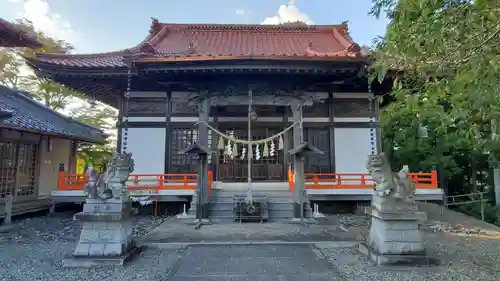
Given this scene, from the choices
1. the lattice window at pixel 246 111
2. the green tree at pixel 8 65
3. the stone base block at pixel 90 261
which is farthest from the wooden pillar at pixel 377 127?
the green tree at pixel 8 65

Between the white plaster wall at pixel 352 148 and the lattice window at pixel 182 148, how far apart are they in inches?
183

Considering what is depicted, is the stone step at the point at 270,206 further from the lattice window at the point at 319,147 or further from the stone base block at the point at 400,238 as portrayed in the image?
the stone base block at the point at 400,238

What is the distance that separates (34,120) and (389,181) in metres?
11.2

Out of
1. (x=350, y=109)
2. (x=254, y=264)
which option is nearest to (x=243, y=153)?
(x=350, y=109)

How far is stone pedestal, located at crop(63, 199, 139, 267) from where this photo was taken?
4707 millimetres

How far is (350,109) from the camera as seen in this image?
1068 centimetres

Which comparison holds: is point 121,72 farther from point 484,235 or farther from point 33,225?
point 484,235

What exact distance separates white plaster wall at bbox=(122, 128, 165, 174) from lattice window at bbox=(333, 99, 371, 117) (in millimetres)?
6382

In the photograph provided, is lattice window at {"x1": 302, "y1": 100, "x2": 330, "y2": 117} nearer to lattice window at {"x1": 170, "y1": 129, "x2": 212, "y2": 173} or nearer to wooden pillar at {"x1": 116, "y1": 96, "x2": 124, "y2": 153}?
lattice window at {"x1": 170, "y1": 129, "x2": 212, "y2": 173}

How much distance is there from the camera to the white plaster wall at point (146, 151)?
33.9ft

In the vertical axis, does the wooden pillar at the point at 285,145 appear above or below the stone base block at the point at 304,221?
above

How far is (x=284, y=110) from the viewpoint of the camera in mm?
10758

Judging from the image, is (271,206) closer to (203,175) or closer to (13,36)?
(203,175)

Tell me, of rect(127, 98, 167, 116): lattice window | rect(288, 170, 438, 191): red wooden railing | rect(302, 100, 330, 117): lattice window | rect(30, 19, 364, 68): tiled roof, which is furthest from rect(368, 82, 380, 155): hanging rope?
rect(127, 98, 167, 116): lattice window
